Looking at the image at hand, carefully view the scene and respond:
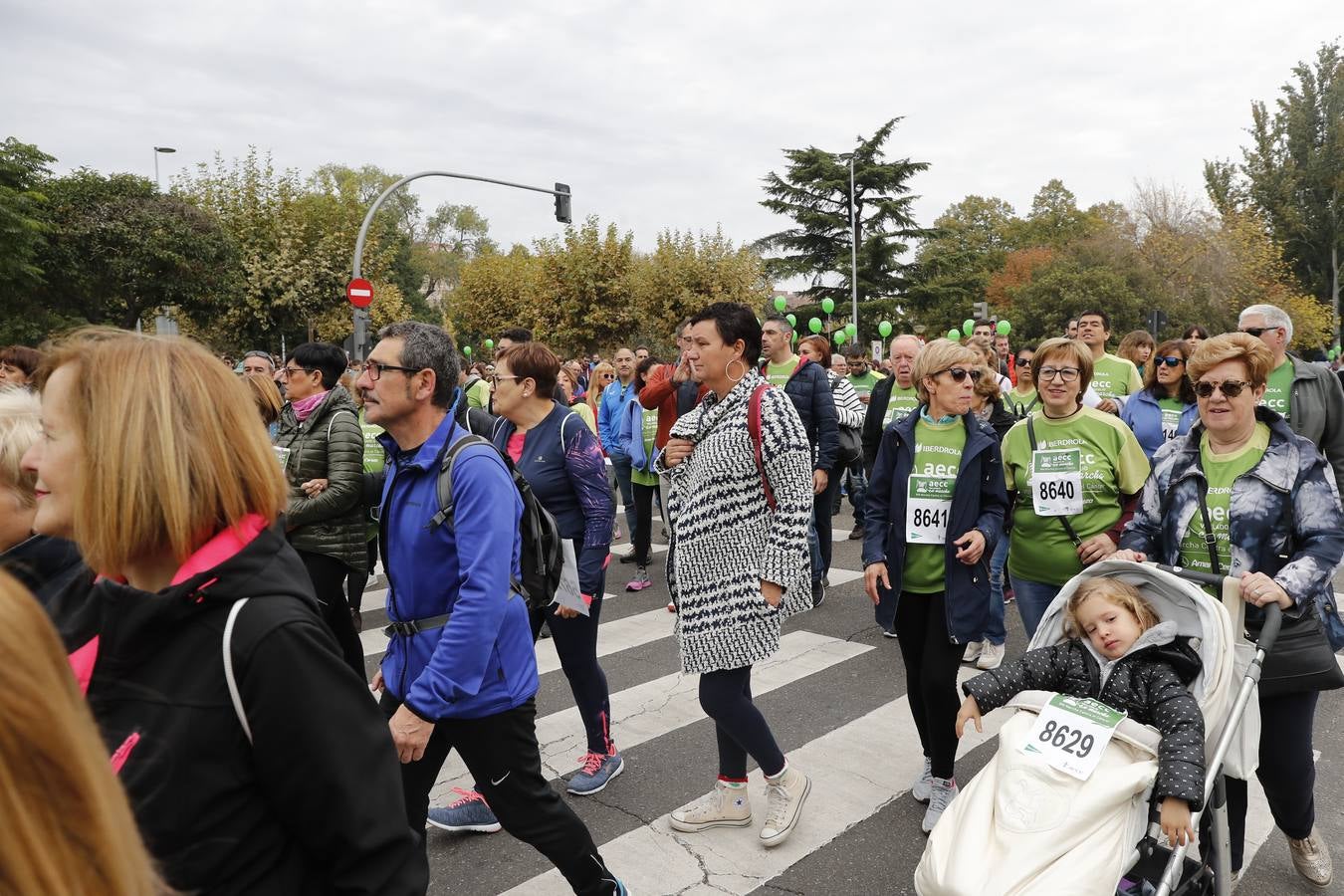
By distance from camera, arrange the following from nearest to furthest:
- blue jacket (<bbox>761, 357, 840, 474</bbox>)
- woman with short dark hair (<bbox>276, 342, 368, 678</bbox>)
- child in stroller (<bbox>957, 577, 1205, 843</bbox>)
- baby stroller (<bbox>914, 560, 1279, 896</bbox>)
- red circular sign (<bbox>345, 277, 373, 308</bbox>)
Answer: baby stroller (<bbox>914, 560, 1279, 896</bbox>), child in stroller (<bbox>957, 577, 1205, 843</bbox>), woman with short dark hair (<bbox>276, 342, 368, 678</bbox>), blue jacket (<bbox>761, 357, 840, 474</bbox>), red circular sign (<bbox>345, 277, 373, 308</bbox>)

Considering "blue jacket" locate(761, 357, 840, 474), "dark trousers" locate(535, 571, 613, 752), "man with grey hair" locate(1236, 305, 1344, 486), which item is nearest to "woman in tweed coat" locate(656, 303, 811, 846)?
"dark trousers" locate(535, 571, 613, 752)

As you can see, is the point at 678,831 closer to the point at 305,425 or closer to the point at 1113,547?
the point at 1113,547

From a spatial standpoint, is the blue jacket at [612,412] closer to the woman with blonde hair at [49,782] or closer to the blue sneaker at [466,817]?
the blue sneaker at [466,817]

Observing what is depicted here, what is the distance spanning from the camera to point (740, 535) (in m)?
3.49

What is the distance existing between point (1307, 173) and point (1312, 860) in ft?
177

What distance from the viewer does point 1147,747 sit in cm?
264

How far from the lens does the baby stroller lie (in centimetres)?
246

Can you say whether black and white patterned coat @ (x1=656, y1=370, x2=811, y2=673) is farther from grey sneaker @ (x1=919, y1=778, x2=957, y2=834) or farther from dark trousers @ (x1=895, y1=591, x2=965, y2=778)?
grey sneaker @ (x1=919, y1=778, x2=957, y2=834)

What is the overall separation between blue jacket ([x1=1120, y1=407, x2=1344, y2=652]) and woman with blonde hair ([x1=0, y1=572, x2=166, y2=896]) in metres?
3.22

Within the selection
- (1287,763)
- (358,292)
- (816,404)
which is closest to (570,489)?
(1287,763)

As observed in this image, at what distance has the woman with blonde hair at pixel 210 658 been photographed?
1316 millimetres

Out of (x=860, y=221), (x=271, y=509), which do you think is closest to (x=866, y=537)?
(x=271, y=509)

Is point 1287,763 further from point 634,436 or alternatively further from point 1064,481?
point 634,436

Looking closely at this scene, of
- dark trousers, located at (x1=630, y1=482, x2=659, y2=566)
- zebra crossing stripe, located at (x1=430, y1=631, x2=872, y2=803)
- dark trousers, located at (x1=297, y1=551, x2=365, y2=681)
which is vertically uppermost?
dark trousers, located at (x1=297, y1=551, x2=365, y2=681)
